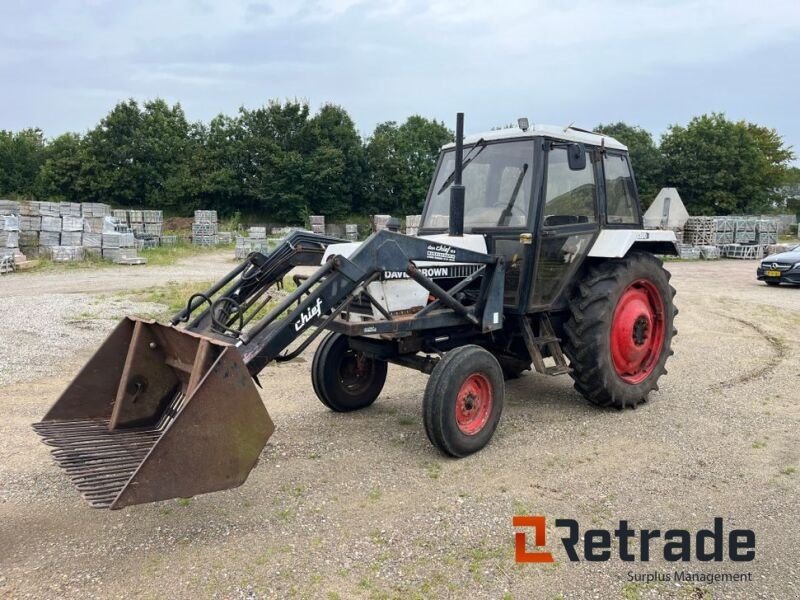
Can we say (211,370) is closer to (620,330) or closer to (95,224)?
(620,330)

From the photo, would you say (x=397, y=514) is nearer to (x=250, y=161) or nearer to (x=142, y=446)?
(x=142, y=446)

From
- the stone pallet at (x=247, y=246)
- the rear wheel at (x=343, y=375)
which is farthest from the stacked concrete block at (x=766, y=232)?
the rear wheel at (x=343, y=375)

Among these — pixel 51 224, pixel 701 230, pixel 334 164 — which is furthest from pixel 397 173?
pixel 51 224

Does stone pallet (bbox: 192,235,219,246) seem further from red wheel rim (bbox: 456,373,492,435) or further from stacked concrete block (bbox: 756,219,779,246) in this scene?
red wheel rim (bbox: 456,373,492,435)

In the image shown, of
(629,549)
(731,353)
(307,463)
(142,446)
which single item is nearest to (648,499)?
(629,549)

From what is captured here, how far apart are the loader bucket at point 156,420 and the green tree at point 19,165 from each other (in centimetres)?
3919

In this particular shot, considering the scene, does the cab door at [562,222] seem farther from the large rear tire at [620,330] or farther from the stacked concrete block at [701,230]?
the stacked concrete block at [701,230]

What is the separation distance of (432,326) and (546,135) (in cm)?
185

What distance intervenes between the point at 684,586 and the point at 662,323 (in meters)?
3.43

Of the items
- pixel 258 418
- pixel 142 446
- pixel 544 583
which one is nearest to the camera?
pixel 544 583

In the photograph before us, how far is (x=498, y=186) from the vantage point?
527 centimetres

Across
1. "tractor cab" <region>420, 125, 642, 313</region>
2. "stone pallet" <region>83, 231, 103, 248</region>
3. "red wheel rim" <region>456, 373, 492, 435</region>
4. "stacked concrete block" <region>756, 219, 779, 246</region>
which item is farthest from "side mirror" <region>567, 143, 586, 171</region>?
"stacked concrete block" <region>756, 219, 779, 246</region>

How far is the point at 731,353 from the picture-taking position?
8.16 m

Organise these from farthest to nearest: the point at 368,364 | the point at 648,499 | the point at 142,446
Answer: the point at 368,364 → the point at 648,499 → the point at 142,446
